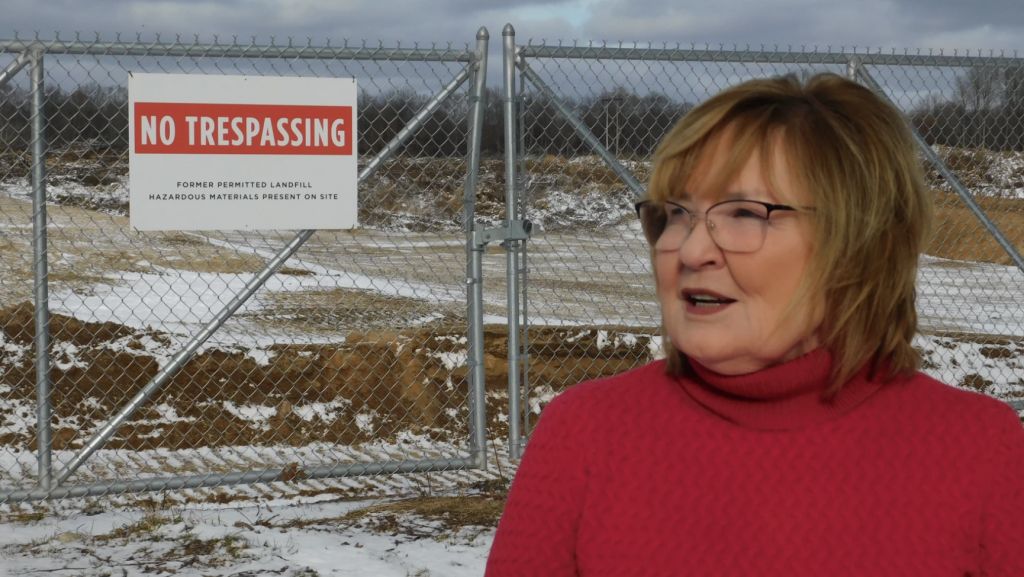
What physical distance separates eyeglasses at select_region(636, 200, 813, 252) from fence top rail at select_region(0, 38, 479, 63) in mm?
3975

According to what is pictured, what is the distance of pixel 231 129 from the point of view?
483 cm

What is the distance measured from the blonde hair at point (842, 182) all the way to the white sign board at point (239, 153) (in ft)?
12.4

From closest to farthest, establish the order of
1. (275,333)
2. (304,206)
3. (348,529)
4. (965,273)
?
1. (348,529)
2. (304,206)
3. (275,333)
4. (965,273)

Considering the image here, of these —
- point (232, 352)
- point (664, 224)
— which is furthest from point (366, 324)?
point (664, 224)

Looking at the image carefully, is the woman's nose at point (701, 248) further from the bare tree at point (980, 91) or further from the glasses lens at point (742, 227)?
the bare tree at point (980, 91)

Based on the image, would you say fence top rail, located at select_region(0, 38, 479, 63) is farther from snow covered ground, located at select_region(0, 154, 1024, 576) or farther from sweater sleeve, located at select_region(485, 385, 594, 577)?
sweater sleeve, located at select_region(485, 385, 594, 577)

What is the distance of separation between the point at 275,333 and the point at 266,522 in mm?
6420

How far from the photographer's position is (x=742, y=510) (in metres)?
1.25

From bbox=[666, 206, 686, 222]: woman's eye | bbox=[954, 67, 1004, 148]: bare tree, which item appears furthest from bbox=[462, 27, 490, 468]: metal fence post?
bbox=[666, 206, 686, 222]: woman's eye

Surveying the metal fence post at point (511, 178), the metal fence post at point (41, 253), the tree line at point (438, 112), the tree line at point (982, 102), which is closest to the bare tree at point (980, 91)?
the tree line at point (982, 102)

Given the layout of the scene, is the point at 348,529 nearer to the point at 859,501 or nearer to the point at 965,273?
the point at 859,501

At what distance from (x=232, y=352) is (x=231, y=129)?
188 inches

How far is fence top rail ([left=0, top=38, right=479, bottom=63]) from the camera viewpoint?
4.69 m

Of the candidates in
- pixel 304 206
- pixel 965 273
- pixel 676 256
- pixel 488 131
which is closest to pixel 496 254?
pixel 965 273
